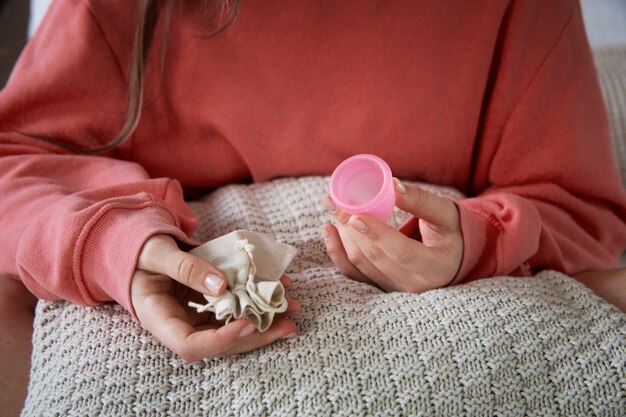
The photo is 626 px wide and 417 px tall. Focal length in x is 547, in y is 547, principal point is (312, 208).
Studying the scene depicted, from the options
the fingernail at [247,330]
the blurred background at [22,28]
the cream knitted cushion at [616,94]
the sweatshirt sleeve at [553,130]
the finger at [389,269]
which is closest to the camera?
the fingernail at [247,330]

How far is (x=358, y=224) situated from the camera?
638 mm

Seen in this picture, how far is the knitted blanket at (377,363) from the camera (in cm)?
60

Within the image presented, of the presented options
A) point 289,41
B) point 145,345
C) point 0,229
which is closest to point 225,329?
point 145,345

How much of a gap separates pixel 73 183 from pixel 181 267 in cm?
37

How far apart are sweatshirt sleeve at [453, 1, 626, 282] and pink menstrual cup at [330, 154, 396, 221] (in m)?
0.24

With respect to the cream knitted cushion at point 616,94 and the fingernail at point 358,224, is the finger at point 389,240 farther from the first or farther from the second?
the cream knitted cushion at point 616,94

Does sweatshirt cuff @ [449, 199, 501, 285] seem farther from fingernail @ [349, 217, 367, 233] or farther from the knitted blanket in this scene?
fingernail @ [349, 217, 367, 233]

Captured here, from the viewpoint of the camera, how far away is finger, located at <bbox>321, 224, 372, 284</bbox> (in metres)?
0.75

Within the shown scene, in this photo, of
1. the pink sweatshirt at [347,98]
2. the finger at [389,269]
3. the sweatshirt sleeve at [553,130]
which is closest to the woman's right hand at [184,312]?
the finger at [389,269]

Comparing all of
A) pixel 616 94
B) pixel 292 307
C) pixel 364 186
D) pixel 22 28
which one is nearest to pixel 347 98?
pixel 364 186

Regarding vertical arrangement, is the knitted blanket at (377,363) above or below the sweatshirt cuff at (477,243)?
below

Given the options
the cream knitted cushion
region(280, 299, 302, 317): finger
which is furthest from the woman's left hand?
the cream knitted cushion

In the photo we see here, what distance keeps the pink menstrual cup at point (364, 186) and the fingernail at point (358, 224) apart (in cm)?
1

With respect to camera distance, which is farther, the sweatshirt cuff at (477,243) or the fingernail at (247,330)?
the sweatshirt cuff at (477,243)
